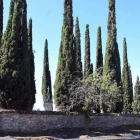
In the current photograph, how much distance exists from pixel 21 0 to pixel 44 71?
58.9 feet

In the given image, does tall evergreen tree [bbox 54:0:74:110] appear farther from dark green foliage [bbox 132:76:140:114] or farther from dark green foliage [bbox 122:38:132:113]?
dark green foliage [bbox 132:76:140:114]

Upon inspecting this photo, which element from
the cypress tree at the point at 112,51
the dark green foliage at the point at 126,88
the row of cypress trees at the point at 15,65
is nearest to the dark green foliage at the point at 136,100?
the dark green foliage at the point at 126,88

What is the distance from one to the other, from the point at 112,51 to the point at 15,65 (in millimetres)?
15430

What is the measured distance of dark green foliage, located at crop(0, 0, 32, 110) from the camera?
1808 cm

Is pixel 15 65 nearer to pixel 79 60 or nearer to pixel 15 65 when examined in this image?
pixel 15 65

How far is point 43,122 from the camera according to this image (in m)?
18.9

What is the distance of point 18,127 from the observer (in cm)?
1758

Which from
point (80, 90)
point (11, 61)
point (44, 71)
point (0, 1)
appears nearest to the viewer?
point (11, 61)

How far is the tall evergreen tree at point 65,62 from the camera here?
22.3 meters

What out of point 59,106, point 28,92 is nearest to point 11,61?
point 28,92

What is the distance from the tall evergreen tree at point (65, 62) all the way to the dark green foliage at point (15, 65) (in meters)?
3.85

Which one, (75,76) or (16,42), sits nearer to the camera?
(16,42)

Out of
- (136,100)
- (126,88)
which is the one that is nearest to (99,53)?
(126,88)

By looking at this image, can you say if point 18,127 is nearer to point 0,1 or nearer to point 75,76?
point 75,76
